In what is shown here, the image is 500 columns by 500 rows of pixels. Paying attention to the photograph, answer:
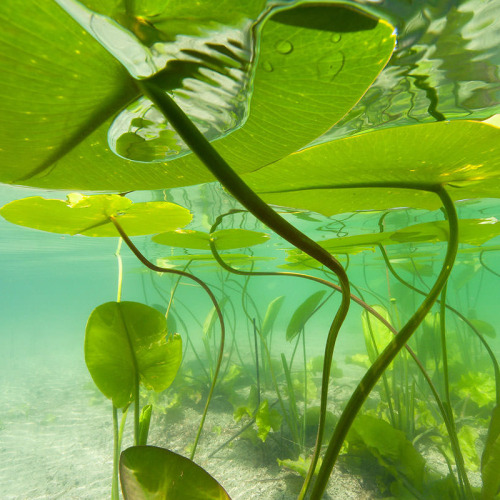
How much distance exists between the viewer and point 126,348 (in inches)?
54.9

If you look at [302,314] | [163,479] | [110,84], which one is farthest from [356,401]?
[302,314]

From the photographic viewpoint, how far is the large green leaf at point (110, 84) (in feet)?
1.50

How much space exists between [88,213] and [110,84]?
92cm

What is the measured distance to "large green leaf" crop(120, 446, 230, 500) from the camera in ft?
2.65

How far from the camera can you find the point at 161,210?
4.60 feet

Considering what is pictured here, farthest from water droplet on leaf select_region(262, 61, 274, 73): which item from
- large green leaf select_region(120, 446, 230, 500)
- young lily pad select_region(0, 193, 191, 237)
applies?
large green leaf select_region(120, 446, 230, 500)

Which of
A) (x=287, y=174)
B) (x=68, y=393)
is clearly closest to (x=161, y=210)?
(x=287, y=174)

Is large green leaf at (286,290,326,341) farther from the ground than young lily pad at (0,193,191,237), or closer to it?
closer to it

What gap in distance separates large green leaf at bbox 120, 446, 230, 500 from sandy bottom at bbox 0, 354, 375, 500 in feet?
8.81

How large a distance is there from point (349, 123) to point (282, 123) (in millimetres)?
3147

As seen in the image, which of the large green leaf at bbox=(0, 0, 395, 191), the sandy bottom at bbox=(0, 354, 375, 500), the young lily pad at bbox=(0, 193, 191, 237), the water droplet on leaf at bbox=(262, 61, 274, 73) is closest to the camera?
the large green leaf at bbox=(0, 0, 395, 191)

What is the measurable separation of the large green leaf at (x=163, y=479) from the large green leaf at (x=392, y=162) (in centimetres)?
98

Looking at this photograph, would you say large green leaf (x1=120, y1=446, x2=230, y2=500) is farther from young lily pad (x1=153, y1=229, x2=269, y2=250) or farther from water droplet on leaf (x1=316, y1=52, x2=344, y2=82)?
young lily pad (x1=153, y1=229, x2=269, y2=250)

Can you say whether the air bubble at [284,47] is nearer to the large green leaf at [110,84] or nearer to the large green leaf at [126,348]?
the large green leaf at [110,84]
